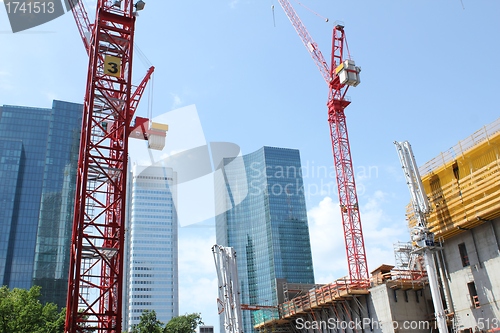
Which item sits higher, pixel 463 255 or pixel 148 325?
pixel 148 325

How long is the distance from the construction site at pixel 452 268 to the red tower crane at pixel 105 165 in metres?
18.7

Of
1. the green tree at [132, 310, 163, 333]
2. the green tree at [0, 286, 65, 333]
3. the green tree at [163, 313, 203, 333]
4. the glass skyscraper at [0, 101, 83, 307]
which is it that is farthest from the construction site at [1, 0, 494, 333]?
the glass skyscraper at [0, 101, 83, 307]

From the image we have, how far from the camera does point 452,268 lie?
3384 cm

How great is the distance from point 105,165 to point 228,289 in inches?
532

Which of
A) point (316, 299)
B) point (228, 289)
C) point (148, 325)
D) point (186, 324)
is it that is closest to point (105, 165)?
point (228, 289)

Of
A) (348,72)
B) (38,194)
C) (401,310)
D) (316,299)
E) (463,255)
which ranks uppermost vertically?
(38,194)

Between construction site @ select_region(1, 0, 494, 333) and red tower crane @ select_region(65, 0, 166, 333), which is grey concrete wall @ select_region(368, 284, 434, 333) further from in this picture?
red tower crane @ select_region(65, 0, 166, 333)

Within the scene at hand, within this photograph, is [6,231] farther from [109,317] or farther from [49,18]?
[109,317]

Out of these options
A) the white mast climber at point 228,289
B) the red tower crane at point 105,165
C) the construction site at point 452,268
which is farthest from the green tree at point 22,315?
the construction site at point 452,268

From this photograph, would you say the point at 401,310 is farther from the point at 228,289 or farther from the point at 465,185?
the point at 228,289

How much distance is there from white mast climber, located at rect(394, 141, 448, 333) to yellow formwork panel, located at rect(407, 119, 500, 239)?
1.57m

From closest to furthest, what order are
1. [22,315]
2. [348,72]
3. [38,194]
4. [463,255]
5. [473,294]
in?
[473,294], [463,255], [22,315], [348,72], [38,194]

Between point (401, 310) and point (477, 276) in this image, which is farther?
point (401, 310)

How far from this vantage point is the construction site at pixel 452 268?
101 feet
